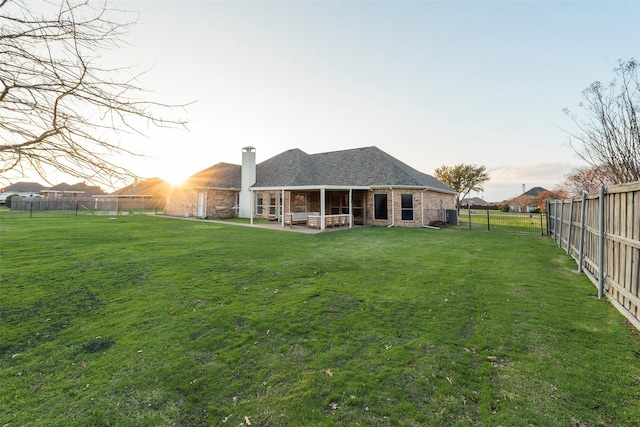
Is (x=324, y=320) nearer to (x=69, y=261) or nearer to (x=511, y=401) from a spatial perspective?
(x=511, y=401)

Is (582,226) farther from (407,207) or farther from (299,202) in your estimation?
(299,202)

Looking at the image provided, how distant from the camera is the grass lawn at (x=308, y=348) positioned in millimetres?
2248

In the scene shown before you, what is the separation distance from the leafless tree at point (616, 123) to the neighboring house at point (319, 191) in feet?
25.8

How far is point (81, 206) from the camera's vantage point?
93.1 feet

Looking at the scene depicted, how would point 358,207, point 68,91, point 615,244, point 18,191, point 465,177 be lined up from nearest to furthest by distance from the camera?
point 68,91 → point 615,244 → point 358,207 → point 18,191 → point 465,177

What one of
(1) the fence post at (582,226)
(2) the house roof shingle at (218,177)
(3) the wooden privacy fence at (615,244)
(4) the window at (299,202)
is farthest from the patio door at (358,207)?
(3) the wooden privacy fence at (615,244)

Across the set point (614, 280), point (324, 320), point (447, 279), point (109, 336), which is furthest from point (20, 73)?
point (614, 280)

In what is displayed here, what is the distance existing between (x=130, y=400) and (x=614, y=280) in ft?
23.5

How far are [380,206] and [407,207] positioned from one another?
1.78 meters

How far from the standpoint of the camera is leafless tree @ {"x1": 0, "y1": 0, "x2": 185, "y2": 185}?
1.90 m

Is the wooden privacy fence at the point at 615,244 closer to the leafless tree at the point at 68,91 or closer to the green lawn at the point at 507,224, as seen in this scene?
the leafless tree at the point at 68,91

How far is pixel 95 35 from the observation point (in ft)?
6.97

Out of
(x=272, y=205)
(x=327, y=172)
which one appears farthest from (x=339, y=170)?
(x=272, y=205)

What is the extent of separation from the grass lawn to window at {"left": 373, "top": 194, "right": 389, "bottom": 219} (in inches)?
451
